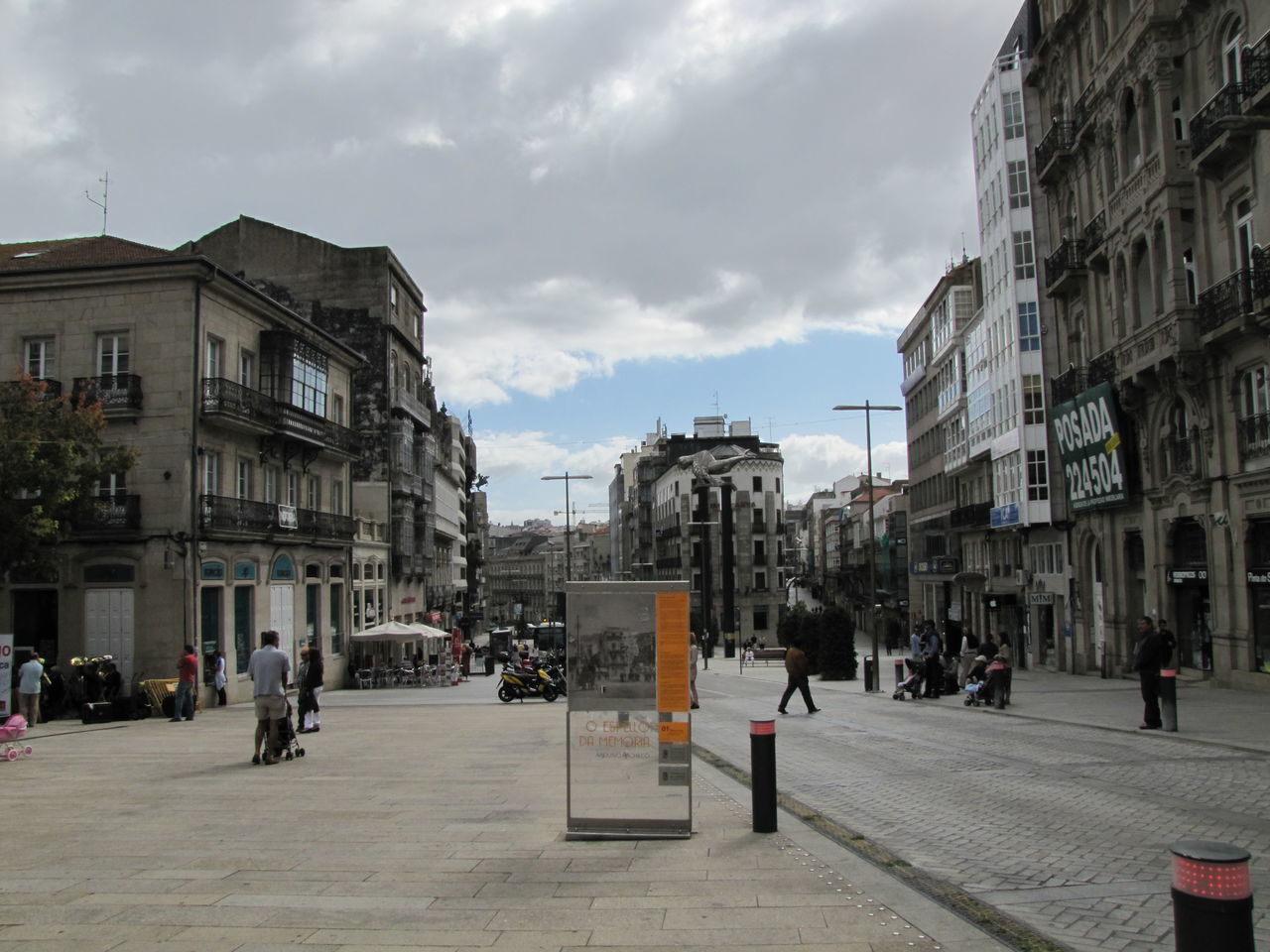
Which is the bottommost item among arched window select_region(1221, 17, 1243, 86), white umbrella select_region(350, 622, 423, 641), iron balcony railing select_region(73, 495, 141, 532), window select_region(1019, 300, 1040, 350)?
white umbrella select_region(350, 622, 423, 641)

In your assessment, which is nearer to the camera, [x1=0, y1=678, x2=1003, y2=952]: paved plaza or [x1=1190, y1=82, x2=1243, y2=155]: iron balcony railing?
[x1=0, y1=678, x2=1003, y2=952]: paved plaza

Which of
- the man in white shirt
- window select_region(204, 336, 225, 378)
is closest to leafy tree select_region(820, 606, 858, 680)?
window select_region(204, 336, 225, 378)

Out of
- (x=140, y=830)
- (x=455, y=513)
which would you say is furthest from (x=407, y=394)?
(x=140, y=830)

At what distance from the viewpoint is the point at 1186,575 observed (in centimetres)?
2522

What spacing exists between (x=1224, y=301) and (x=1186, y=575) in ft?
22.5

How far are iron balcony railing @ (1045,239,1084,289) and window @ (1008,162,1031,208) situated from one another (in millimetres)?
5511

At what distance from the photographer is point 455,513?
3007 inches

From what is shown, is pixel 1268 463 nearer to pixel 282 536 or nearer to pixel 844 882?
pixel 844 882

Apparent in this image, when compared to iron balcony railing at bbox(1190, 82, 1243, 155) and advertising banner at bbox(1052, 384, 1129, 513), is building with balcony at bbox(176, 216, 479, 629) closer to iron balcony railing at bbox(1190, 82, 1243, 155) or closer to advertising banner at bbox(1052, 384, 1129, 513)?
advertising banner at bbox(1052, 384, 1129, 513)

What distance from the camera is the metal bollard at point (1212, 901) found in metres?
3.71

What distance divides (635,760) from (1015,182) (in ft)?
116

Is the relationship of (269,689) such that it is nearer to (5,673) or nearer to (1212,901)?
(5,673)

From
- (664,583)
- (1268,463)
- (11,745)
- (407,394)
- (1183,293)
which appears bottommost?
(11,745)

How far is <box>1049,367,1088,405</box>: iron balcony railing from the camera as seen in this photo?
104 feet
